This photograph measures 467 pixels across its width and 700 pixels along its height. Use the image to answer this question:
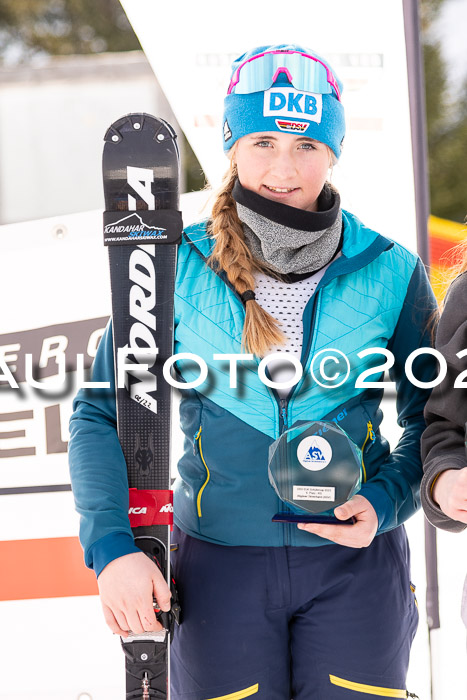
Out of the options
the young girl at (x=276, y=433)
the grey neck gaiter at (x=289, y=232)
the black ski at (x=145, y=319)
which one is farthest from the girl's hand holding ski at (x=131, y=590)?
the grey neck gaiter at (x=289, y=232)

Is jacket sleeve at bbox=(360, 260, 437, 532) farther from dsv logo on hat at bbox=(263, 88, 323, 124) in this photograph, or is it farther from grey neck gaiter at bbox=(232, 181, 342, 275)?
dsv logo on hat at bbox=(263, 88, 323, 124)

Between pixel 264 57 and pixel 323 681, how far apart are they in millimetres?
1189

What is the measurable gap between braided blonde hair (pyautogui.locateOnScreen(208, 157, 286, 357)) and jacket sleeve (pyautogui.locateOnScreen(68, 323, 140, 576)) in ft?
0.92

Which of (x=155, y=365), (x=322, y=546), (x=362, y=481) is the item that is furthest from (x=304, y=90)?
(x=322, y=546)

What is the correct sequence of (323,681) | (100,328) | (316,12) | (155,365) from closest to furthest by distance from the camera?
(323,681) → (155,365) → (316,12) → (100,328)

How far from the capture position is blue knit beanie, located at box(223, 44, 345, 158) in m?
1.60

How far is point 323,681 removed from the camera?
1.55 m

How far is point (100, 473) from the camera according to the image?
62.2 inches

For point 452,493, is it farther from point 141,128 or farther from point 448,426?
point 141,128

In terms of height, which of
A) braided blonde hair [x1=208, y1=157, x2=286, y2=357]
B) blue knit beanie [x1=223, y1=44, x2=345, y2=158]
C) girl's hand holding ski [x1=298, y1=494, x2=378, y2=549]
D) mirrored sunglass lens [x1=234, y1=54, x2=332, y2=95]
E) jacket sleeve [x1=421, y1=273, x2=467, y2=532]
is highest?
mirrored sunglass lens [x1=234, y1=54, x2=332, y2=95]

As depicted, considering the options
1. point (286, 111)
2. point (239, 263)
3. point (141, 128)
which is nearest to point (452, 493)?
point (239, 263)

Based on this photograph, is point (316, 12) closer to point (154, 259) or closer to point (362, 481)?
point (154, 259)

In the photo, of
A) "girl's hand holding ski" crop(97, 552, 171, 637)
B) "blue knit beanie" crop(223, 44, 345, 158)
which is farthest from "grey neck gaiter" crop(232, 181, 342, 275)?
"girl's hand holding ski" crop(97, 552, 171, 637)

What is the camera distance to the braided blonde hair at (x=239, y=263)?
1.58 m
